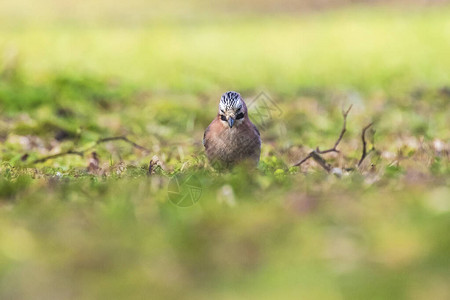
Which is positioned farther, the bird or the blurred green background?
the bird

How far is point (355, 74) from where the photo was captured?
636 inches

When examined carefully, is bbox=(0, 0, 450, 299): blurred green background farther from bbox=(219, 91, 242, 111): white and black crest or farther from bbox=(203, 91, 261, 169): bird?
bbox=(219, 91, 242, 111): white and black crest

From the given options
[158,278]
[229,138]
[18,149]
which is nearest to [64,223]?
[158,278]

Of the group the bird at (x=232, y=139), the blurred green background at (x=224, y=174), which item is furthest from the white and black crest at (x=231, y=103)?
the blurred green background at (x=224, y=174)

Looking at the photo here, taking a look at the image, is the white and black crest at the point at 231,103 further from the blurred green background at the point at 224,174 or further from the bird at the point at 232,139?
the blurred green background at the point at 224,174

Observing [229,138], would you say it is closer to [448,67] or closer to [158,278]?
[158,278]

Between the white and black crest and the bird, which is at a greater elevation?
the white and black crest

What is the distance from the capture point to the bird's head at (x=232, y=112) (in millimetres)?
6191

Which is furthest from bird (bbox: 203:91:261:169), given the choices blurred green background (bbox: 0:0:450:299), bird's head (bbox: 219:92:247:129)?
blurred green background (bbox: 0:0:450:299)

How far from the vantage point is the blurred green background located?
331 centimetres

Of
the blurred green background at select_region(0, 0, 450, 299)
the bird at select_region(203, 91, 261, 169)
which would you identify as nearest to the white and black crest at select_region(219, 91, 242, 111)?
the bird at select_region(203, 91, 261, 169)

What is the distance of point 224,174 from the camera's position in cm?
532

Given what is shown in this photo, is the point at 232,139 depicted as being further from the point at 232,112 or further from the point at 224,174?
the point at 224,174

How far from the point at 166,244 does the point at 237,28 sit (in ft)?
64.9
